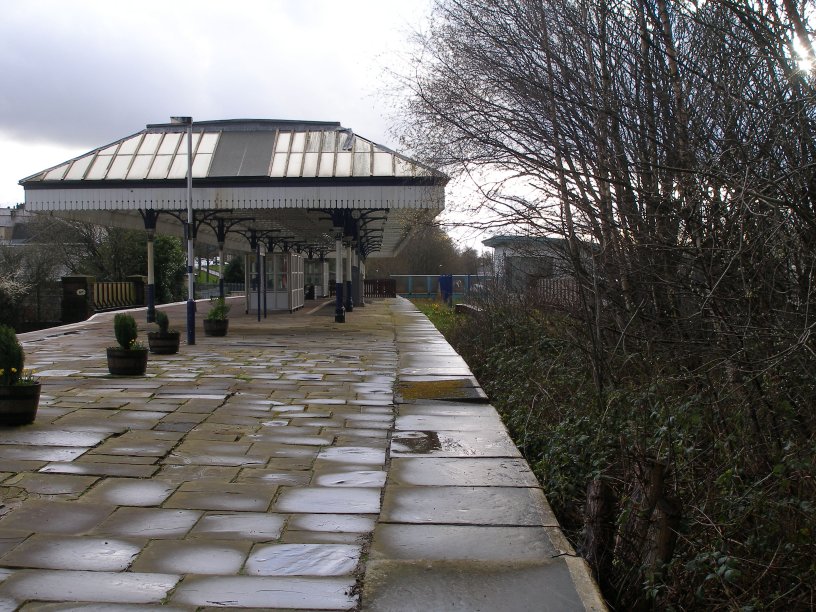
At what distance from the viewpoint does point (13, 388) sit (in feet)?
22.1

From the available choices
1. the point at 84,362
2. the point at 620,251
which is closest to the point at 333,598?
the point at 620,251

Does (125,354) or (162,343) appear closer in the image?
(125,354)

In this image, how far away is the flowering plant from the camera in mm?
6672

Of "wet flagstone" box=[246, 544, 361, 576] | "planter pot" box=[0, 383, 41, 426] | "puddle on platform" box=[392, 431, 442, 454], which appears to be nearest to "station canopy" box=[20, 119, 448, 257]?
"puddle on platform" box=[392, 431, 442, 454]

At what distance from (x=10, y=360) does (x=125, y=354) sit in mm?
3306

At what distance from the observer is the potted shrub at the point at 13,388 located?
22.0 feet

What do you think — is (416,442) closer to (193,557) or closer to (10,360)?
(193,557)

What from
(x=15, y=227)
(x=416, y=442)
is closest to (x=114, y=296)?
(x=416, y=442)

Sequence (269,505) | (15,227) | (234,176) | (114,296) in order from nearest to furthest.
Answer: (269,505), (234,176), (114,296), (15,227)

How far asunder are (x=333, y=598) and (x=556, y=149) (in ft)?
18.3

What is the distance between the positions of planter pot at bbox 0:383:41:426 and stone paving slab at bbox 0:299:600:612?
0.58 ft

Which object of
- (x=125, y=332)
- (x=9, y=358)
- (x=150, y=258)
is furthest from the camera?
(x=150, y=258)

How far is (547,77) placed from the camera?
28.1 ft

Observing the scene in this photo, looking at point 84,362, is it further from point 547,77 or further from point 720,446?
point 720,446
